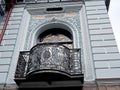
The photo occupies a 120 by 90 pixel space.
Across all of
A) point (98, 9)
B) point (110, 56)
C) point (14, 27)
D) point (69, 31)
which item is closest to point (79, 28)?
point (69, 31)

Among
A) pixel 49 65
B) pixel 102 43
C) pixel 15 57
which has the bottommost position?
pixel 49 65

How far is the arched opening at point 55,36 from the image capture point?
33.1 ft

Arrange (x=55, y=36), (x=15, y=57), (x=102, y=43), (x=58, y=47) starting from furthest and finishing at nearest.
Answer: (x=55, y=36)
(x=15, y=57)
(x=102, y=43)
(x=58, y=47)

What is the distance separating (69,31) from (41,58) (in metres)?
2.84

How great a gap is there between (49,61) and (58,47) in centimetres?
79

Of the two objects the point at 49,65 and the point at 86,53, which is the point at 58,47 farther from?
the point at 86,53

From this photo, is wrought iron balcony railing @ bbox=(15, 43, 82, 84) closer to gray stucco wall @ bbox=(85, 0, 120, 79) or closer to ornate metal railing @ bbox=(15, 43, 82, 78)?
ornate metal railing @ bbox=(15, 43, 82, 78)

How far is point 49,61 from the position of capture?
7.75 meters

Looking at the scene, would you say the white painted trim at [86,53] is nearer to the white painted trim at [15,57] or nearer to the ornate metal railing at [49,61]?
the ornate metal railing at [49,61]

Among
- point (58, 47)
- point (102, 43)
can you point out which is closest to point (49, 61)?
point (58, 47)

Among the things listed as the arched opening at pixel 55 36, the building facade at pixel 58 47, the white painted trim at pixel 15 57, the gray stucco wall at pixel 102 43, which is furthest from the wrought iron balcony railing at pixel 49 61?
the arched opening at pixel 55 36

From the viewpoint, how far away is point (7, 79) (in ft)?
26.7

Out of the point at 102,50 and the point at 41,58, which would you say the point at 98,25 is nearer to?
the point at 102,50

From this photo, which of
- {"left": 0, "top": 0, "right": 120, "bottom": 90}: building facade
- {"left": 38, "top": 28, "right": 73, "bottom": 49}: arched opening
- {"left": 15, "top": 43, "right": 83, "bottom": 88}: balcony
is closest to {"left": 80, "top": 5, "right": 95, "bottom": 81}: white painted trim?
{"left": 0, "top": 0, "right": 120, "bottom": 90}: building facade
